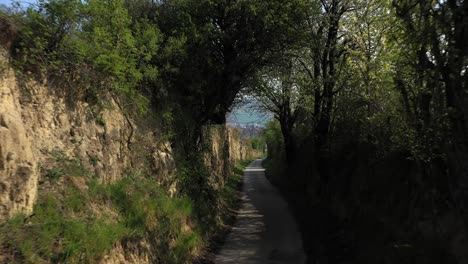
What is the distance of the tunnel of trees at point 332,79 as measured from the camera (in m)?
6.67

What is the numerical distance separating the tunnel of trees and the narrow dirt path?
65 centimetres

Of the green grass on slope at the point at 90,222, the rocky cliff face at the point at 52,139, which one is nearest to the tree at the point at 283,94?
the rocky cliff face at the point at 52,139

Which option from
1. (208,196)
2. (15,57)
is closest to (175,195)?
(208,196)

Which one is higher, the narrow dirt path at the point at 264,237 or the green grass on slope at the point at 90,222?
the green grass on slope at the point at 90,222

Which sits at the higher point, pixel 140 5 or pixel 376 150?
pixel 140 5

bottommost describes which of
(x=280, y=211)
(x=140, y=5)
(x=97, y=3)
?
(x=280, y=211)

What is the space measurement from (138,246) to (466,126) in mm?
6026

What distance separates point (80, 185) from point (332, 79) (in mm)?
9622

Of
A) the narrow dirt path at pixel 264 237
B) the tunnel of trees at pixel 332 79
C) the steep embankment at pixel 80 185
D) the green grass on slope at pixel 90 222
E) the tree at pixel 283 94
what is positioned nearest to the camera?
the green grass on slope at pixel 90 222

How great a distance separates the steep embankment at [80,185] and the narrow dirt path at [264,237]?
4.04ft

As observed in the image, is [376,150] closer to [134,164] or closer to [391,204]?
[391,204]

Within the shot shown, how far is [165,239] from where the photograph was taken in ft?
32.8

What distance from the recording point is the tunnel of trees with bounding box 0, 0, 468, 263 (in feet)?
21.9

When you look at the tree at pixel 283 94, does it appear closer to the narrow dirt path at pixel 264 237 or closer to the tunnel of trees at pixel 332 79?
the tunnel of trees at pixel 332 79
